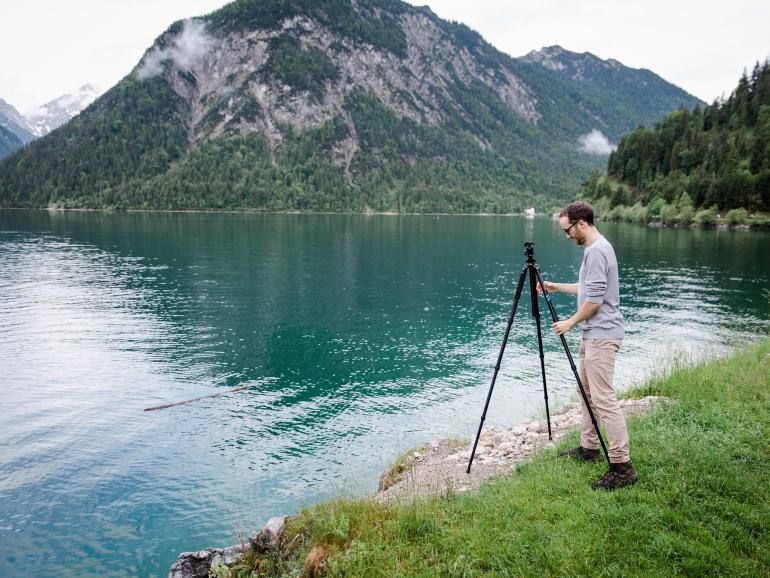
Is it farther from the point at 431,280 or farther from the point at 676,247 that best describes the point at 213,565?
the point at 676,247

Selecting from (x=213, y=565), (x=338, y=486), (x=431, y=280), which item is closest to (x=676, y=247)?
(x=431, y=280)

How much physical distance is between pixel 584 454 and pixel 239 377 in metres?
18.8

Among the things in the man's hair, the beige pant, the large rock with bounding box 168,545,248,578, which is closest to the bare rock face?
the large rock with bounding box 168,545,248,578

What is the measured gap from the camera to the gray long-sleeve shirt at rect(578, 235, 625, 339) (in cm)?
814

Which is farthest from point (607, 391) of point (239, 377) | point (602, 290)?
point (239, 377)

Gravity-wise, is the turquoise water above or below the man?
below

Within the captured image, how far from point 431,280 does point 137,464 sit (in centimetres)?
4090

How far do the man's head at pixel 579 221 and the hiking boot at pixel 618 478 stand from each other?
3.85 meters

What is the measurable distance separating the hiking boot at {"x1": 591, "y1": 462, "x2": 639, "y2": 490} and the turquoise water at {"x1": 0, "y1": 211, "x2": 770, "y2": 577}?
23.7 ft

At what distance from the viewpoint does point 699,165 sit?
14738 centimetres

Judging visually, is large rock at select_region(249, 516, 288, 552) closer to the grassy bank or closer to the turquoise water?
the grassy bank

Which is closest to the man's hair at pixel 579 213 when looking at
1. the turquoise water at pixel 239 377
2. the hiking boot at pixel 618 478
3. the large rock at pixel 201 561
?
the hiking boot at pixel 618 478

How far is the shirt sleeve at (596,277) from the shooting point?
811 centimetres

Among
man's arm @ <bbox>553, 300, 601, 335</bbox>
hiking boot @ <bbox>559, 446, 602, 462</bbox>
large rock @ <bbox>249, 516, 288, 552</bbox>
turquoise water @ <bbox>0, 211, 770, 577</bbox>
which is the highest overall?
man's arm @ <bbox>553, 300, 601, 335</bbox>
